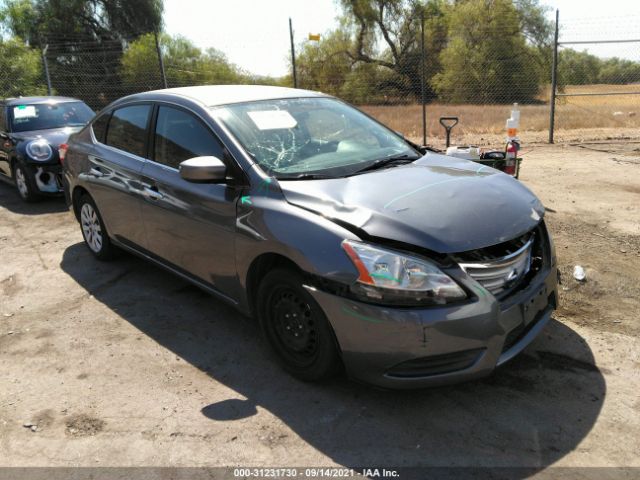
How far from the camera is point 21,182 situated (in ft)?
26.3

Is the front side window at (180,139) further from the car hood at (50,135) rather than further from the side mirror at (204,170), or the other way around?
the car hood at (50,135)

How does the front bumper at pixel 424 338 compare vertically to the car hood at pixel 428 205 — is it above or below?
below

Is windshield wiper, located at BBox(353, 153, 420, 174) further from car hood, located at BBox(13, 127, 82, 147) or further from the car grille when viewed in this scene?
car hood, located at BBox(13, 127, 82, 147)

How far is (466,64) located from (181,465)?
18867mm

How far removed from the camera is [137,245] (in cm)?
459

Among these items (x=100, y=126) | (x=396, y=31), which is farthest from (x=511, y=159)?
(x=396, y=31)

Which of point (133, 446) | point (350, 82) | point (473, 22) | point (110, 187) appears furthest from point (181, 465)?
point (473, 22)

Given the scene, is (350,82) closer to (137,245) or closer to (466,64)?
(466,64)

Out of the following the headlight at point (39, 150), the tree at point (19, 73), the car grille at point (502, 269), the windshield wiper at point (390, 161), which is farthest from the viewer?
the tree at point (19, 73)

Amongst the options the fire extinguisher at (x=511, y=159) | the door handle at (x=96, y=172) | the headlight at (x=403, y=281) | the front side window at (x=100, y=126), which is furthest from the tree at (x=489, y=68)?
the headlight at (x=403, y=281)

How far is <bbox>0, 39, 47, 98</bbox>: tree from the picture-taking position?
16.5m

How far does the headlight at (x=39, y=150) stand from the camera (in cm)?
760

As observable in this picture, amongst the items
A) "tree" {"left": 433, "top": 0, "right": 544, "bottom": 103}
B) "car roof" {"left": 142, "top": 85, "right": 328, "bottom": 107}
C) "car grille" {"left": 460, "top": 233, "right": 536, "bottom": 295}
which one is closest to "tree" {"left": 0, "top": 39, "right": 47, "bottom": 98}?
"tree" {"left": 433, "top": 0, "right": 544, "bottom": 103}

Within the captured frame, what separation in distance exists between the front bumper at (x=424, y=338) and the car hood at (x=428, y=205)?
31 cm
